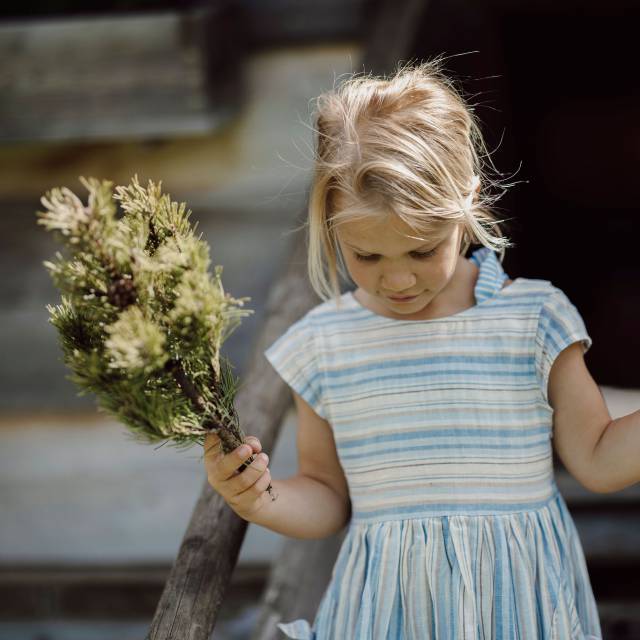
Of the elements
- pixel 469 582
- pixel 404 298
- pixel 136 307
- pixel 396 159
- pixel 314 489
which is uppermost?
pixel 396 159

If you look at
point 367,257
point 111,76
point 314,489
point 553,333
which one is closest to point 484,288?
point 553,333

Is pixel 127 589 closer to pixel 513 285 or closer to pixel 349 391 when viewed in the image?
pixel 349 391

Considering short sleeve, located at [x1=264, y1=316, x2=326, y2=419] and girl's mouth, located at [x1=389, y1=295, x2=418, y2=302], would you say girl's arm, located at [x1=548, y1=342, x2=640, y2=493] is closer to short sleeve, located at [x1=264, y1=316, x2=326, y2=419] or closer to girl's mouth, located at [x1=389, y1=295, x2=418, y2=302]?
A: girl's mouth, located at [x1=389, y1=295, x2=418, y2=302]

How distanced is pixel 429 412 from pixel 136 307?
1.90 ft

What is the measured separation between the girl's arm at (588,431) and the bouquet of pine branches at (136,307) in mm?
546

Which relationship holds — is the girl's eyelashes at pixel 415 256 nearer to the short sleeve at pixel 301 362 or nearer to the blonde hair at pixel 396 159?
the blonde hair at pixel 396 159

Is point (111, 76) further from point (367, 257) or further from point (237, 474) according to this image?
point (237, 474)

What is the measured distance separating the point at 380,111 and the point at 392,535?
0.59 metres

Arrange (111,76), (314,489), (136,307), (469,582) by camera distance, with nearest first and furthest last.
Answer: (136,307), (469,582), (314,489), (111,76)

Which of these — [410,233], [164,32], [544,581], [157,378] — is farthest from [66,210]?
[164,32]

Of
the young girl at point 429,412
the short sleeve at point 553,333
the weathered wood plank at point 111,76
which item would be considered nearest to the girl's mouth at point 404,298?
the young girl at point 429,412

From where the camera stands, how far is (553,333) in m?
1.25

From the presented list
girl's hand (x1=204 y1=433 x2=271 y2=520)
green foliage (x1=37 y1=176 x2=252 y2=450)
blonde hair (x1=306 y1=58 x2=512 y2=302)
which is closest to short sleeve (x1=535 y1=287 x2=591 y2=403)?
blonde hair (x1=306 y1=58 x2=512 y2=302)

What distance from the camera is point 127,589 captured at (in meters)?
2.51
